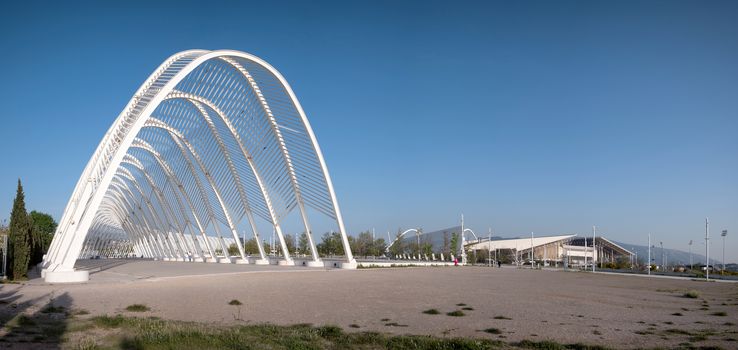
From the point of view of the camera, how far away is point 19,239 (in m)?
27.2

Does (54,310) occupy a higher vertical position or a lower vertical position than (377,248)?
higher

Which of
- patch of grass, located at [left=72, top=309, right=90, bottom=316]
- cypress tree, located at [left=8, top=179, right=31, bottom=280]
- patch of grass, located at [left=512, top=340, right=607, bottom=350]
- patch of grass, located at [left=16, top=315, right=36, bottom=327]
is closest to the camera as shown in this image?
patch of grass, located at [left=512, top=340, right=607, bottom=350]

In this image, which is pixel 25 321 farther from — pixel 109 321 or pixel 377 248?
pixel 377 248

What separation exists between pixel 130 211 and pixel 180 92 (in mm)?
41673

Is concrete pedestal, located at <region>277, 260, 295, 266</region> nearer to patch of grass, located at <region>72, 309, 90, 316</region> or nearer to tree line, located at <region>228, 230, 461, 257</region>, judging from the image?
patch of grass, located at <region>72, 309, 90, 316</region>

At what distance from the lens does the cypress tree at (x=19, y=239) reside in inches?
1056

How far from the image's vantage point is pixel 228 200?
4944 centimetres

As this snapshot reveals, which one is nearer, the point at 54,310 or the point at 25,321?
the point at 25,321

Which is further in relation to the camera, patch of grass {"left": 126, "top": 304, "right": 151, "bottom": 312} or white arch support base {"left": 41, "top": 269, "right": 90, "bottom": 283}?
white arch support base {"left": 41, "top": 269, "right": 90, "bottom": 283}

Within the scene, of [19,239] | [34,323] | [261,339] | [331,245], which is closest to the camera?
[261,339]

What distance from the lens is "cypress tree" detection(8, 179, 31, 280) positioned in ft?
88.0

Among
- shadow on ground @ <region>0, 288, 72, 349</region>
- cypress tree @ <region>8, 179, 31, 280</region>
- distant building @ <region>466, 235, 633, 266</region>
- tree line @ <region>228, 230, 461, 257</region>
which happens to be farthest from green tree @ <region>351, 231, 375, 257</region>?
shadow on ground @ <region>0, 288, 72, 349</region>

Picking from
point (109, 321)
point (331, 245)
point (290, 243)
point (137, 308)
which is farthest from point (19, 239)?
point (290, 243)

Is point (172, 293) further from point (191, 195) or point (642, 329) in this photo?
point (191, 195)
